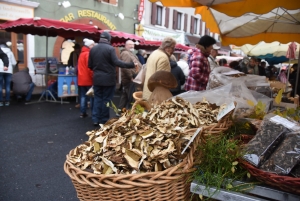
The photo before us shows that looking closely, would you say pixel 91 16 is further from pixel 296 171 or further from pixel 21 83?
pixel 296 171

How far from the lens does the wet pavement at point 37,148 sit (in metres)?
3.04

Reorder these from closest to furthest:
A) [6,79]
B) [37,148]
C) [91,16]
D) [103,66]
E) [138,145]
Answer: [138,145]
[37,148]
[103,66]
[6,79]
[91,16]

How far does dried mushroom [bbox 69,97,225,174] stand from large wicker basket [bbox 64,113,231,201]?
5 cm

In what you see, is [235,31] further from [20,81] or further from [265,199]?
[20,81]

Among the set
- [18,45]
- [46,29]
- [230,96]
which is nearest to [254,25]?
[230,96]

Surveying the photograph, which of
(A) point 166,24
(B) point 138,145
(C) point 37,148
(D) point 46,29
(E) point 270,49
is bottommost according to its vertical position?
(C) point 37,148

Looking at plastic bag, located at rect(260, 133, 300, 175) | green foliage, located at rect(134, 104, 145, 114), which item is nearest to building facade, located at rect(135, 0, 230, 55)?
green foliage, located at rect(134, 104, 145, 114)

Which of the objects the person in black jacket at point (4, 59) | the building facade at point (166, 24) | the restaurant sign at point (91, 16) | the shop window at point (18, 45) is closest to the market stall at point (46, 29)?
the person in black jacket at point (4, 59)

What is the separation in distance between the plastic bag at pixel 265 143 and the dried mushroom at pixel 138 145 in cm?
30

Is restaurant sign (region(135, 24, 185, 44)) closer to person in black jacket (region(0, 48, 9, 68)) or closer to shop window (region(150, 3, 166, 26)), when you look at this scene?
shop window (region(150, 3, 166, 26))

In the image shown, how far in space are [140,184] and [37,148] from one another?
3.54 m

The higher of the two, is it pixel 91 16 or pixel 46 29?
pixel 91 16

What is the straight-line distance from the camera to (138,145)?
1.43m

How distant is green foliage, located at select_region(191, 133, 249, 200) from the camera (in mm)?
1254
